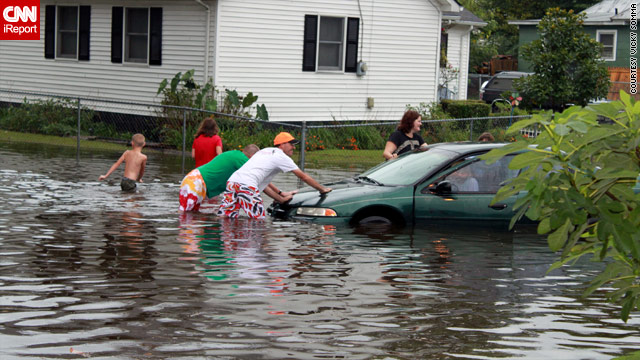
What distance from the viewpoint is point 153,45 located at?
24.7 m

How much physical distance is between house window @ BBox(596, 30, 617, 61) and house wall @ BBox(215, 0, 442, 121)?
2014cm

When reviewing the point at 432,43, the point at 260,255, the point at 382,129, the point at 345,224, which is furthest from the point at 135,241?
the point at 432,43

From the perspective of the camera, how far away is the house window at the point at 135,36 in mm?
25278

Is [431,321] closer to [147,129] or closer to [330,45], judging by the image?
[147,129]

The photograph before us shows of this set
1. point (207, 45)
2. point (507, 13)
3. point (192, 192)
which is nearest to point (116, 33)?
point (207, 45)

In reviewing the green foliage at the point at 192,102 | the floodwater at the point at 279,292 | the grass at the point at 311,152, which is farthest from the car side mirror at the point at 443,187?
the green foliage at the point at 192,102

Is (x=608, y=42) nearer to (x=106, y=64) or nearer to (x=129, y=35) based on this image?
(x=129, y=35)

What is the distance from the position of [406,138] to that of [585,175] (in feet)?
34.0

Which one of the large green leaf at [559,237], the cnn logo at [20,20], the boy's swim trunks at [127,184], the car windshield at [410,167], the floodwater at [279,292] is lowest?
the floodwater at [279,292]

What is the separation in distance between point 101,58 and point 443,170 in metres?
16.4

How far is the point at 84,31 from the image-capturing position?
26.5 meters

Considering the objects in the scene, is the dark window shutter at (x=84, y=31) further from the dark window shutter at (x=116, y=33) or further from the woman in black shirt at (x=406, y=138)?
the woman in black shirt at (x=406, y=138)

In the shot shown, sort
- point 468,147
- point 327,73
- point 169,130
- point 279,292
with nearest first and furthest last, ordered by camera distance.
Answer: point 279,292, point 468,147, point 169,130, point 327,73

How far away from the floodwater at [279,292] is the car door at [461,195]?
0.20 meters
